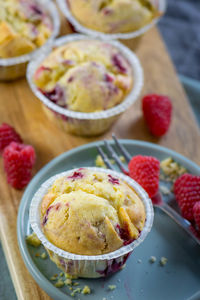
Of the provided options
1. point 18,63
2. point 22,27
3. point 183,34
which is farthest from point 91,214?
point 183,34

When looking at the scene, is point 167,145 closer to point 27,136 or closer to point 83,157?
point 83,157

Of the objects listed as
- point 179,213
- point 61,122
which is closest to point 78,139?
point 61,122

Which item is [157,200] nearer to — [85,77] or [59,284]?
[59,284]

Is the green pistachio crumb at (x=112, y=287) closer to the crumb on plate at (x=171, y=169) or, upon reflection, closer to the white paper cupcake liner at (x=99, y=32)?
the crumb on plate at (x=171, y=169)

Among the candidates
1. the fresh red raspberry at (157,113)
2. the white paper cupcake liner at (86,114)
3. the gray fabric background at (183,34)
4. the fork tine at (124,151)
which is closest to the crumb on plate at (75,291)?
the fork tine at (124,151)

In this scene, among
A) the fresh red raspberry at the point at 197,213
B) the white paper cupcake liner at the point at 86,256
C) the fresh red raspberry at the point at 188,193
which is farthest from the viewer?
the fresh red raspberry at the point at 188,193
